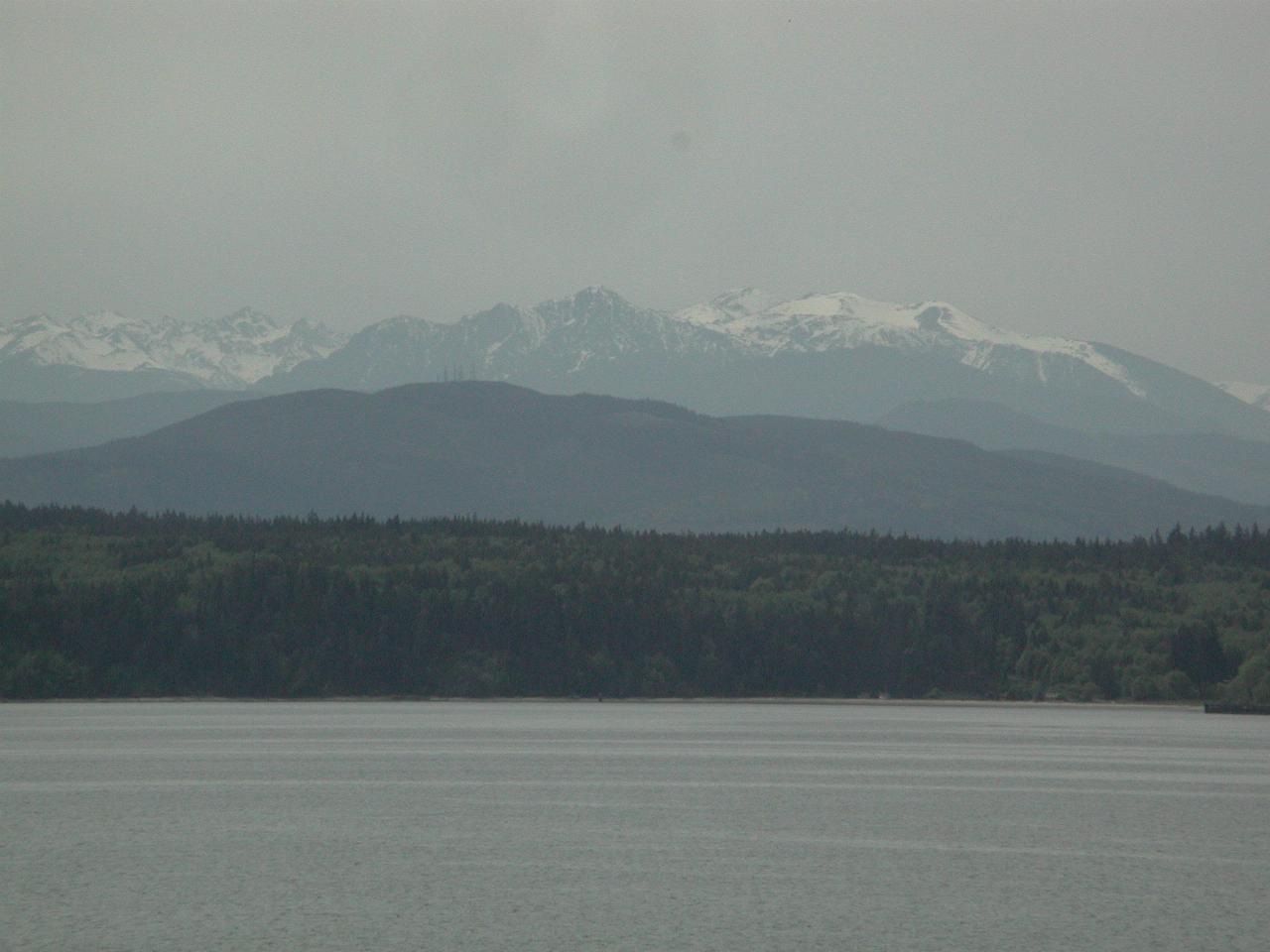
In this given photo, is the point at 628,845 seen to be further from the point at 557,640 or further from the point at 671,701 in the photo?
the point at 557,640

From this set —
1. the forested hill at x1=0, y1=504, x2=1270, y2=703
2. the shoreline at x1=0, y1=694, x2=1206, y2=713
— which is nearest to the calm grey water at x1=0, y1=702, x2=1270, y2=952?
the shoreline at x1=0, y1=694, x2=1206, y2=713

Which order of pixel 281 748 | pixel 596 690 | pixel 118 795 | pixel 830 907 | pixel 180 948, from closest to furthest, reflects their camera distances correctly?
pixel 180 948 < pixel 830 907 < pixel 118 795 < pixel 281 748 < pixel 596 690

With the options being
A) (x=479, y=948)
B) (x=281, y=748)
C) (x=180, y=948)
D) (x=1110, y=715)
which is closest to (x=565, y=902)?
(x=479, y=948)

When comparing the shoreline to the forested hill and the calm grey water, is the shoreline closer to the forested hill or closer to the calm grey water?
the forested hill

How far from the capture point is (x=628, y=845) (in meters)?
46.7

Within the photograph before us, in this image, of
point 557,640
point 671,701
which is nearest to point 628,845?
point 671,701

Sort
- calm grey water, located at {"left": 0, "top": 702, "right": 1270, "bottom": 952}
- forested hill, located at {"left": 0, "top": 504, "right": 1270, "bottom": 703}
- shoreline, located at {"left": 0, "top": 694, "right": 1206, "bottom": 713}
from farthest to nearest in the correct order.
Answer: forested hill, located at {"left": 0, "top": 504, "right": 1270, "bottom": 703} < shoreline, located at {"left": 0, "top": 694, "right": 1206, "bottom": 713} < calm grey water, located at {"left": 0, "top": 702, "right": 1270, "bottom": 952}

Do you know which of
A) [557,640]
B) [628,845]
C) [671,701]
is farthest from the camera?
[557,640]

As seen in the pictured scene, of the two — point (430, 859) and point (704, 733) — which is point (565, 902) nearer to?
point (430, 859)

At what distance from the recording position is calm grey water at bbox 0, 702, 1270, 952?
116ft

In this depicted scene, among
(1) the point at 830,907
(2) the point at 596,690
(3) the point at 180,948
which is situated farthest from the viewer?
(2) the point at 596,690

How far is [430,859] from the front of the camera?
43531mm

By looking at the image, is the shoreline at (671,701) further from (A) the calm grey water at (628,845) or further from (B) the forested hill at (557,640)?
(A) the calm grey water at (628,845)

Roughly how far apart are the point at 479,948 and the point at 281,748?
164ft
